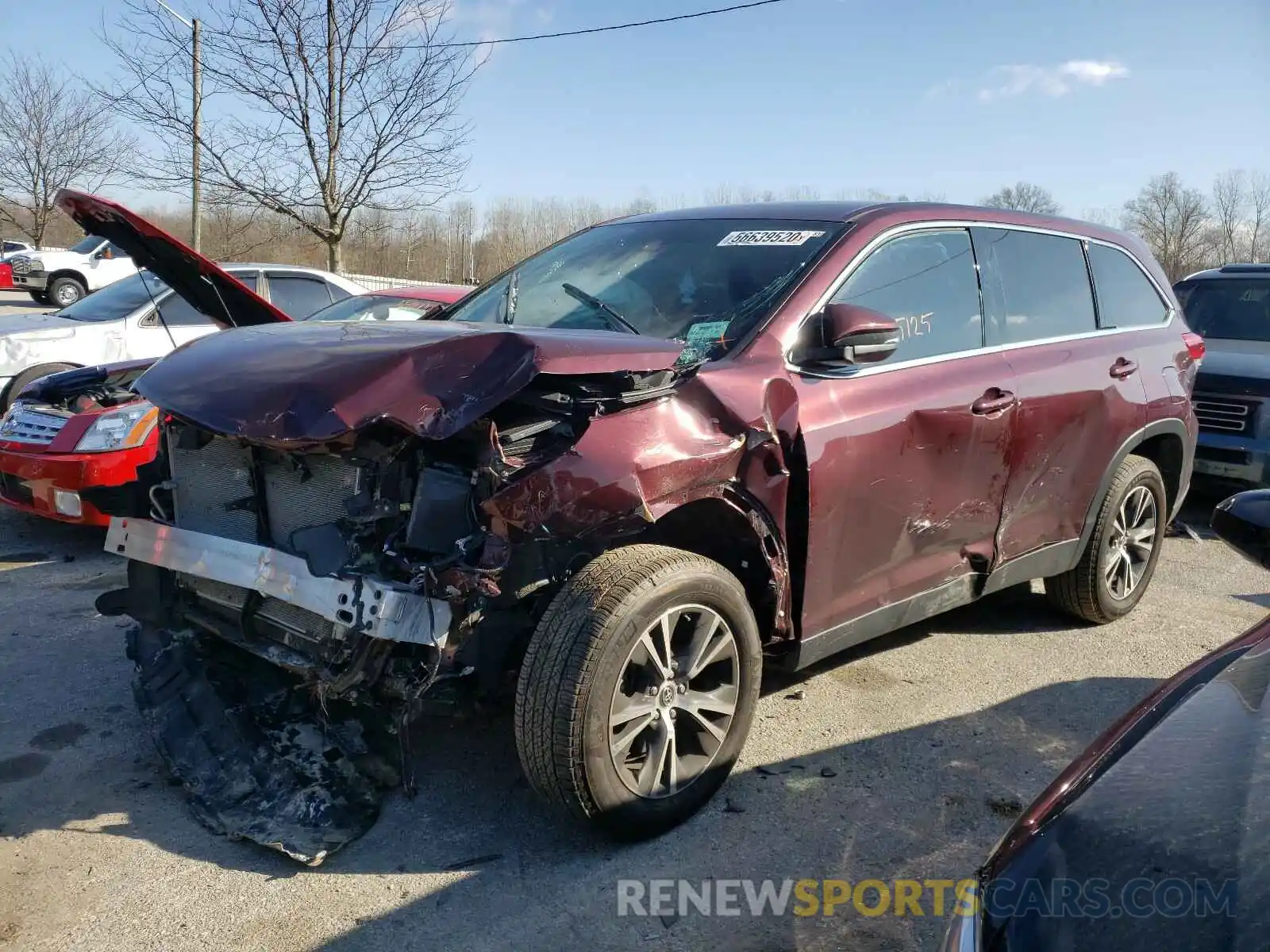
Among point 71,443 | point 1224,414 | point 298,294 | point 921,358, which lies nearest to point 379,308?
point 298,294

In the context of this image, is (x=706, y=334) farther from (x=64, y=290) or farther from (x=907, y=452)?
(x=64, y=290)

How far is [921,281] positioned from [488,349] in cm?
187

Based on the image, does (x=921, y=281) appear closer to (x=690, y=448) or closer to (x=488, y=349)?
(x=690, y=448)

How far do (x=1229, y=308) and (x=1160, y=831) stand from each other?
857 cm

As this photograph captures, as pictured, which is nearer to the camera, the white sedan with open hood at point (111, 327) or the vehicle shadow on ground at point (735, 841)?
the vehicle shadow on ground at point (735, 841)

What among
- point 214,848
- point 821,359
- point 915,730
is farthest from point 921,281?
point 214,848

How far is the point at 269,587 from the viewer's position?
2814 mm

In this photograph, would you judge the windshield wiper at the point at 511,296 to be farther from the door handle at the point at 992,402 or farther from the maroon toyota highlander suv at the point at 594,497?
the door handle at the point at 992,402

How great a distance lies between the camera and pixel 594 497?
2.62 m

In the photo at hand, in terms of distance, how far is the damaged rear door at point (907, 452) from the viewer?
3.21m

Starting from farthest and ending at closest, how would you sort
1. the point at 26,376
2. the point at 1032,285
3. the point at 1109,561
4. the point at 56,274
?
the point at 56,274 → the point at 26,376 → the point at 1109,561 → the point at 1032,285

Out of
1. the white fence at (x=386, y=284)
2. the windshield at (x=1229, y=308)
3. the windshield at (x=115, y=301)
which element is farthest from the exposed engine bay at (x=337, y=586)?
the windshield at (x=1229, y=308)

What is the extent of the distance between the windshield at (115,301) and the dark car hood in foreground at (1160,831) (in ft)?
26.4

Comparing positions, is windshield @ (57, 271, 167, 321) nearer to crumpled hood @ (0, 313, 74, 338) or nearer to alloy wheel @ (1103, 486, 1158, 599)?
crumpled hood @ (0, 313, 74, 338)
